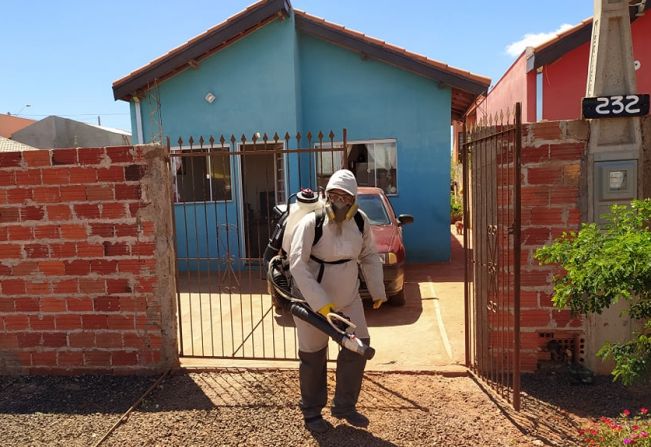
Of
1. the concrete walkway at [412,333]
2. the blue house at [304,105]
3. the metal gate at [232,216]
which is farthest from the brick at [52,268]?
the blue house at [304,105]

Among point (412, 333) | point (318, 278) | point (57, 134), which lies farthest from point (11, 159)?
point (57, 134)

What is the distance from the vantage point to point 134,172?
168 inches

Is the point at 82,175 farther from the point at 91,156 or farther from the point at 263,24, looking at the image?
the point at 263,24

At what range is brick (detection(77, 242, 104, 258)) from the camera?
14.4 feet

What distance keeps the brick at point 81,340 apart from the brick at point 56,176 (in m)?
1.39

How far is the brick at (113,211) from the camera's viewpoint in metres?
4.31

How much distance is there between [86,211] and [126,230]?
40 centimetres

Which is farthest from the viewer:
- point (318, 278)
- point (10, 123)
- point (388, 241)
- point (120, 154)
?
point (10, 123)

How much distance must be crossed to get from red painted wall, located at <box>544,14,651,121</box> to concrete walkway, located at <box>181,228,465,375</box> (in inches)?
165

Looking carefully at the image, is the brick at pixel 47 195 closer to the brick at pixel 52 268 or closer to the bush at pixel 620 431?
the brick at pixel 52 268

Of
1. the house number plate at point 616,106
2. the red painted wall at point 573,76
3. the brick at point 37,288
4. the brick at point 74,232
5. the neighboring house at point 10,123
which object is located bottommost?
the brick at point 37,288

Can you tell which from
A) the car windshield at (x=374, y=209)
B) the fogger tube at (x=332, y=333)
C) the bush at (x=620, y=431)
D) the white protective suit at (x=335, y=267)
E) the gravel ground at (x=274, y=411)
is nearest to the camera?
the bush at (x=620, y=431)

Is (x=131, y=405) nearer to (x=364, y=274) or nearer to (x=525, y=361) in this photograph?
(x=364, y=274)

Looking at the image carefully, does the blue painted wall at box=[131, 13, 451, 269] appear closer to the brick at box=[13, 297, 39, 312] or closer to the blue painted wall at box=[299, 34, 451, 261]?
the blue painted wall at box=[299, 34, 451, 261]
